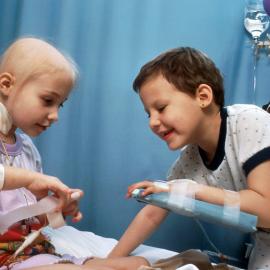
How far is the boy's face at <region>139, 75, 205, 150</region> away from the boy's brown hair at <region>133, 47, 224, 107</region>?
Answer: 0.07 feet

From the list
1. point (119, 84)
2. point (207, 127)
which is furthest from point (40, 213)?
point (119, 84)

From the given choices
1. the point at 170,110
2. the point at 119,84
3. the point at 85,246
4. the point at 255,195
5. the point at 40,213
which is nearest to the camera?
the point at 40,213

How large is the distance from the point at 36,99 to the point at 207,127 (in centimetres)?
50

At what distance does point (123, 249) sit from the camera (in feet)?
3.96

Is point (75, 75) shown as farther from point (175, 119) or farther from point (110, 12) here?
point (110, 12)

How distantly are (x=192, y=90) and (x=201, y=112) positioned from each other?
0.24 feet

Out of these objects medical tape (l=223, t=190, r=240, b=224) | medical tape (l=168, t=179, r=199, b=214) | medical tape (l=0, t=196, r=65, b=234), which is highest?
medical tape (l=168, t=179, r=199, b=214)

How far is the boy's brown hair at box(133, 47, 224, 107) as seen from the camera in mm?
1161

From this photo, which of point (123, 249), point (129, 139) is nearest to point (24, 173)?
point (123, 249)

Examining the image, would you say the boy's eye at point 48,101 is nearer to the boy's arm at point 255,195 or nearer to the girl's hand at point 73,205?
the girl's hand at point 73,205

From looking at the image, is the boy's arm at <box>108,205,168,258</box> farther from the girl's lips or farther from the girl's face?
the girl's face

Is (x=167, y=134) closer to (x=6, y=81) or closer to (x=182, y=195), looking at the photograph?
(x=182, y=195)

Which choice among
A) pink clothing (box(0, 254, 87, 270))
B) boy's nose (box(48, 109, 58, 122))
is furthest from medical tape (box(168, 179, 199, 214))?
boy's nose (box(48, 109, 58, 122))

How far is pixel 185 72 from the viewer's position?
3.84ft
